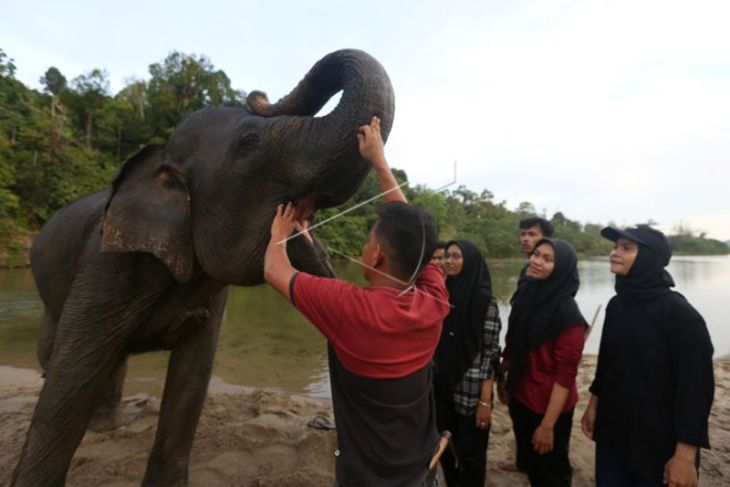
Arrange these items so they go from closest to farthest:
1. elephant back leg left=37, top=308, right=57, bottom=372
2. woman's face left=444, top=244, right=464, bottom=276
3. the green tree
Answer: woman's face left=444, top=244, right=464, bottom=276 → elephant back leg left=37, top=308, right=57, bottom=372 → the green tree

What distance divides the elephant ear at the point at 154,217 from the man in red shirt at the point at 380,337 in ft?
2.02

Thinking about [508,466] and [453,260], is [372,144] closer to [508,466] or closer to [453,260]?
[453,260]

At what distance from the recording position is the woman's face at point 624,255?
2.25 m

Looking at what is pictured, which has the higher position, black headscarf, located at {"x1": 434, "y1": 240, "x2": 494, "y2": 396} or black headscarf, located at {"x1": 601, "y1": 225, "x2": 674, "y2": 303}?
black headscarf, located at {"x1": 601, "y1": 225, "x2": 674, "y2": 303}

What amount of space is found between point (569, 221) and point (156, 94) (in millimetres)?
83091

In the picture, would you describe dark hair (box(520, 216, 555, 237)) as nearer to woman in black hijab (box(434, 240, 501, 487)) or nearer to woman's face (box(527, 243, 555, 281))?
woman's face (box(527, 243, 555, 281))

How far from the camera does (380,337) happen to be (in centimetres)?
132

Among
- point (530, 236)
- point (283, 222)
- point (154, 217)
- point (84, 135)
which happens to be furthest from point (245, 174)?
point (84, 135)

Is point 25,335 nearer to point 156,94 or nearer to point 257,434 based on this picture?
point 257,434

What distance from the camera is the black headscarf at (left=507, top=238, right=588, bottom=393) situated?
2592mm

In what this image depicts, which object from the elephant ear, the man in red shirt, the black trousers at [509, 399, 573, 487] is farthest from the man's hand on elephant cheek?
the black trousers at [509, 399, 573, 487]

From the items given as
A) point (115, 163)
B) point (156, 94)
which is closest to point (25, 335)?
point (115, 163)

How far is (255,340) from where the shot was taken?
7.91 meters

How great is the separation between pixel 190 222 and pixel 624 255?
2.03 m
